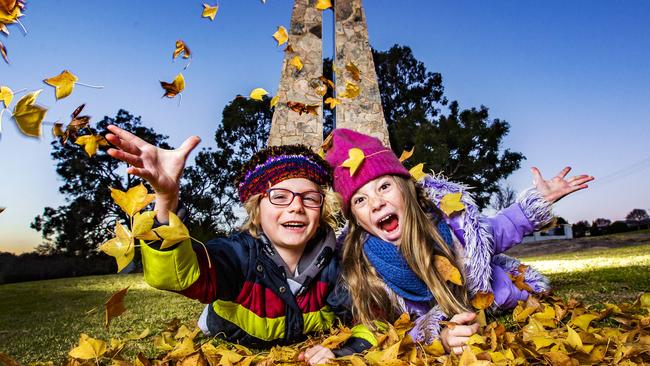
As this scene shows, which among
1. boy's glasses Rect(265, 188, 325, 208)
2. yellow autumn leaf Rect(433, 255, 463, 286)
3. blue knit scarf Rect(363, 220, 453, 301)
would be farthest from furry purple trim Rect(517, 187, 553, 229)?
boy's glasses Rect(265, 188, 325, 208)

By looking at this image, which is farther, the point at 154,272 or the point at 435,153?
the point at 435,153

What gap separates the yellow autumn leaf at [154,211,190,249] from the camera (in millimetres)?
1371

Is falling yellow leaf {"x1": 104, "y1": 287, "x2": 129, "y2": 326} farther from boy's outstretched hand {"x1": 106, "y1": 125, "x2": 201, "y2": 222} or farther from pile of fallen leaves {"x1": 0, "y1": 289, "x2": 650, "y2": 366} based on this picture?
boy's outstretched hand {"x1": 106, "y1": 125, "x2": 201, "y2": 222}

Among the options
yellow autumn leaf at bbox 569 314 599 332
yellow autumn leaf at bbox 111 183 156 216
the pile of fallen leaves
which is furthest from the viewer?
yellow autumn leaf at bbox 569 314 599 332

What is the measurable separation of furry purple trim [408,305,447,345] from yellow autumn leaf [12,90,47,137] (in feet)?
4.62

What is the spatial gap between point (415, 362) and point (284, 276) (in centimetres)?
60

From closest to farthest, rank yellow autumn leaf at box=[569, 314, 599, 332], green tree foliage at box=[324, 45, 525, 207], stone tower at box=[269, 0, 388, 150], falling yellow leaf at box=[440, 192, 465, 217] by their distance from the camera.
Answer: yellow autumn leaf at box=[569, 314, 599, 332] → falling yellow leaf at box=[440, 192, 465, 217] → stone tower at box=[269, 0, 388, 150] → green tree foliage at box=[324, 45, 525, 207]

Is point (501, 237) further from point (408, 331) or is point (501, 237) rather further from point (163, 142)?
point (163, 142)

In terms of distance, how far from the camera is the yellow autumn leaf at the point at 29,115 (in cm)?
135

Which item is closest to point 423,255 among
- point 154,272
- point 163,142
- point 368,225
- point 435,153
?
point 368,225

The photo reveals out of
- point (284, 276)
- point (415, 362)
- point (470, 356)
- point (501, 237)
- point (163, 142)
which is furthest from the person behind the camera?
point (163, 142)

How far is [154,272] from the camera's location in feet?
4.80

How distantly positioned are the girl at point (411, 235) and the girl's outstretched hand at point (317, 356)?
→ 32 centimetres

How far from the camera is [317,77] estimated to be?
827cm
